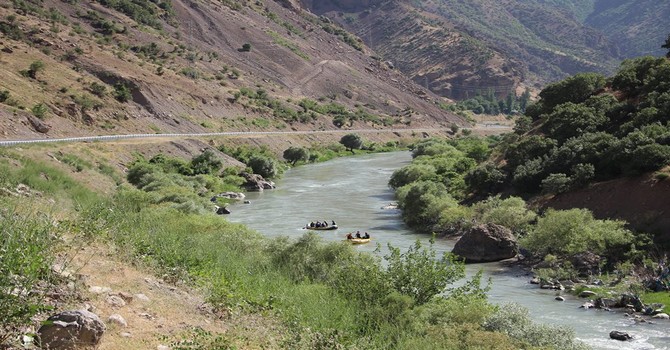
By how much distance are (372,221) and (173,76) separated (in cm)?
6792

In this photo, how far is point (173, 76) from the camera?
113938 millimetres

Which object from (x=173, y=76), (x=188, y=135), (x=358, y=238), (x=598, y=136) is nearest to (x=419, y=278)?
(x=358, y=238)

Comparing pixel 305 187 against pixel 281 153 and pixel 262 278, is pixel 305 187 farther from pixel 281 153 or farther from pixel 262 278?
pixel 262 278

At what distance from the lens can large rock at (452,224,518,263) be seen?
1660 inches

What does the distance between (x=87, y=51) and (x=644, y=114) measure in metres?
80.4

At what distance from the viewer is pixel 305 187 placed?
78312mm

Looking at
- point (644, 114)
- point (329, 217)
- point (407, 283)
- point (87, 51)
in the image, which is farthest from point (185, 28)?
point (407, 283)

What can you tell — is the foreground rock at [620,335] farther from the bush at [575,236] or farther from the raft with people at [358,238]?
the raft with people at [358,238]

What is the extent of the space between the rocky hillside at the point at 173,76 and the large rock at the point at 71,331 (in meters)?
57.4

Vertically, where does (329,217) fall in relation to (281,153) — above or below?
below

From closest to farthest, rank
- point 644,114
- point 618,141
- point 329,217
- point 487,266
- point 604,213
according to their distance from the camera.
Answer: point 487,266
point 604,213
point 618,141
point 644,114
point 329,217

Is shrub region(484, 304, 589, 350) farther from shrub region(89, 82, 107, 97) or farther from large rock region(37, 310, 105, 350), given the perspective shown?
shrub region(89, 82, 107, 97)

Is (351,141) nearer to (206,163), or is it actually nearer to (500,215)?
(206,163)

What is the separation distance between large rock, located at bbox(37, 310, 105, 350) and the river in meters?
18.5
